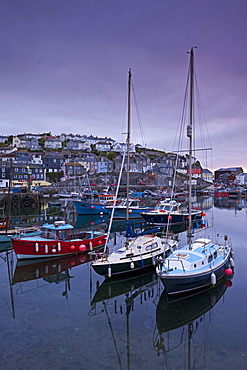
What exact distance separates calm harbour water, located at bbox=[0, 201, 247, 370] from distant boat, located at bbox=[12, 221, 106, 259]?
242cm

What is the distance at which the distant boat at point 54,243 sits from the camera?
1928cm

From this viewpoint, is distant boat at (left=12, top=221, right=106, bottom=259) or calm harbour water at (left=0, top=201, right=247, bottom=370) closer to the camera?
calm harbour water at (left=0, top=201, right=247, bottom=370)

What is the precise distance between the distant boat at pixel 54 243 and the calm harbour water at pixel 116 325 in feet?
7.94

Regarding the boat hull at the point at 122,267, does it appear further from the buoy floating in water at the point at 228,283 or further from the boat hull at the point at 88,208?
the boat hull at the point at 88,208

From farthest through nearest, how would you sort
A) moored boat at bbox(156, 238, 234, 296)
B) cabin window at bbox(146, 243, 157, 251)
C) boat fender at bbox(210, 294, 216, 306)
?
cabin window at bbox(146, 243, 157, 251)
boat fender at bbox(210, 294, 216, 306)
moored boat at bbox(156, 238, 234, 296)

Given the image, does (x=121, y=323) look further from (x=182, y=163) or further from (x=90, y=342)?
(x=182, y=163)

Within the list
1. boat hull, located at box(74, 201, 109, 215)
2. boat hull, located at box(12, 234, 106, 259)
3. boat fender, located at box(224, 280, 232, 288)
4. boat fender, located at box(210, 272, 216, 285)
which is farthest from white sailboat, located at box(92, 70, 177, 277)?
boat hull, located at box(74, 201, 109, 215)

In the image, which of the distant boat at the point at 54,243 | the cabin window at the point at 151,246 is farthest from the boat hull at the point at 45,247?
the cabin window at the point at 151,246

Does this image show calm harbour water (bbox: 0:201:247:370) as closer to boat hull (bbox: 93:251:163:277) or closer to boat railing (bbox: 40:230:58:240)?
boat hull (bbox: 93:251:163:277)

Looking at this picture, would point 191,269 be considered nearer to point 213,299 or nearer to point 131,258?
point 213,299

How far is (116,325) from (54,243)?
33.8 ft

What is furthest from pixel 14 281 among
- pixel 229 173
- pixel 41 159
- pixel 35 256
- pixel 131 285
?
pixel 229 173

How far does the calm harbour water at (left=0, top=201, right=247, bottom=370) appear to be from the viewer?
904 centimetres

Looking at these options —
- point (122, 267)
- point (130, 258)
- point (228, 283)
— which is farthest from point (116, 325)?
point (228, 283)
